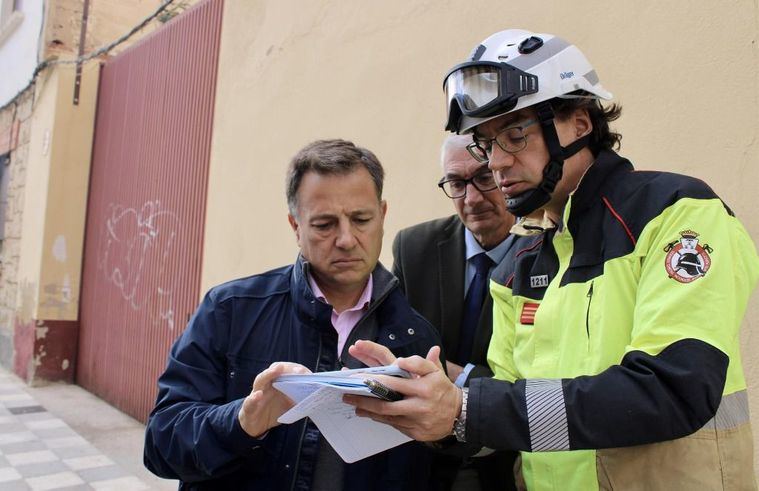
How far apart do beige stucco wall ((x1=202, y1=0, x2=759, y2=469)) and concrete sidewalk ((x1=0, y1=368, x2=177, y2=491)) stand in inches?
68.1

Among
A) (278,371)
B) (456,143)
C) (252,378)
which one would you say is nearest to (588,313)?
(278,371)

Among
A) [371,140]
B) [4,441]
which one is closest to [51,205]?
[4,441]

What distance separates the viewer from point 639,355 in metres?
1.13

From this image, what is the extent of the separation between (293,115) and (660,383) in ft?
13.1

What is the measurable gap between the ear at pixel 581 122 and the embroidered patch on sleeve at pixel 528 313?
0.45m

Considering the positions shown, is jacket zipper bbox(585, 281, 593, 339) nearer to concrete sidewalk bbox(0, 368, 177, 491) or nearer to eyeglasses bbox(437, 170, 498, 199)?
eyeglasses bbox(437, 170, 498, 199)

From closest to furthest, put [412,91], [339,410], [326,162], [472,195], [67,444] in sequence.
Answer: [339,410] < [326,162] < [472,195] < [412,91] < [67,444]

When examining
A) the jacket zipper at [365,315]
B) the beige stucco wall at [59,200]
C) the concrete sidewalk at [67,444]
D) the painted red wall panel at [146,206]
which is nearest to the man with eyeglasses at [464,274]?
A: the jacket zipper at [365,315]

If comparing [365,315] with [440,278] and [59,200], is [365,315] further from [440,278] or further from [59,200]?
[59,200]

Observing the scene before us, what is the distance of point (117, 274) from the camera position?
293 inches

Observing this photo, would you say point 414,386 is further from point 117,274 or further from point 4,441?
point 117,274

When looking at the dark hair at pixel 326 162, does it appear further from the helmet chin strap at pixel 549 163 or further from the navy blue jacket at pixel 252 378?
the helmet chin strap at pixel 549 163

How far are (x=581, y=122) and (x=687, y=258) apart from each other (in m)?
0.52

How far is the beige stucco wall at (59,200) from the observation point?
8.16 metres
